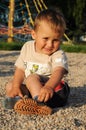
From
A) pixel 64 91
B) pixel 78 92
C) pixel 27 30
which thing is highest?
pixel 64 91

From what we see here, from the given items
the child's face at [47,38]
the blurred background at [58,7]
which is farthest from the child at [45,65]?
the blurred background at [58,7]

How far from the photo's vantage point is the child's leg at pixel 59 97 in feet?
11.9

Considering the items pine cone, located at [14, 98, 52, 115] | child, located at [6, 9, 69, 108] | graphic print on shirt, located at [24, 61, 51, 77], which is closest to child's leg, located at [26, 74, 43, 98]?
child, located at [6, 9, 69, 108]

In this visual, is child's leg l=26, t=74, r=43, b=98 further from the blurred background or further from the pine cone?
the blurred background

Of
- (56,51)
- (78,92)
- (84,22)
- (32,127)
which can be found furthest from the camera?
(84,22)

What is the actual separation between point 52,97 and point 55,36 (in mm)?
522

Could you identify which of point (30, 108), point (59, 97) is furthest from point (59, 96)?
point (30, 108)

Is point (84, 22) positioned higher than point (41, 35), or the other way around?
point (41, 35)

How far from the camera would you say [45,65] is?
12.2 feet

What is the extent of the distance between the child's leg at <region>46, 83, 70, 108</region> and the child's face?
33 centimetres

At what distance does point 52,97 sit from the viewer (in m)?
3.60

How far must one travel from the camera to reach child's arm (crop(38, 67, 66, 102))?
10.9ft

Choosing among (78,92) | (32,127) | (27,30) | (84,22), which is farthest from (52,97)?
(84,22)

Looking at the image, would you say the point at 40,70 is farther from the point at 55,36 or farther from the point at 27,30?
the point at 27,30
